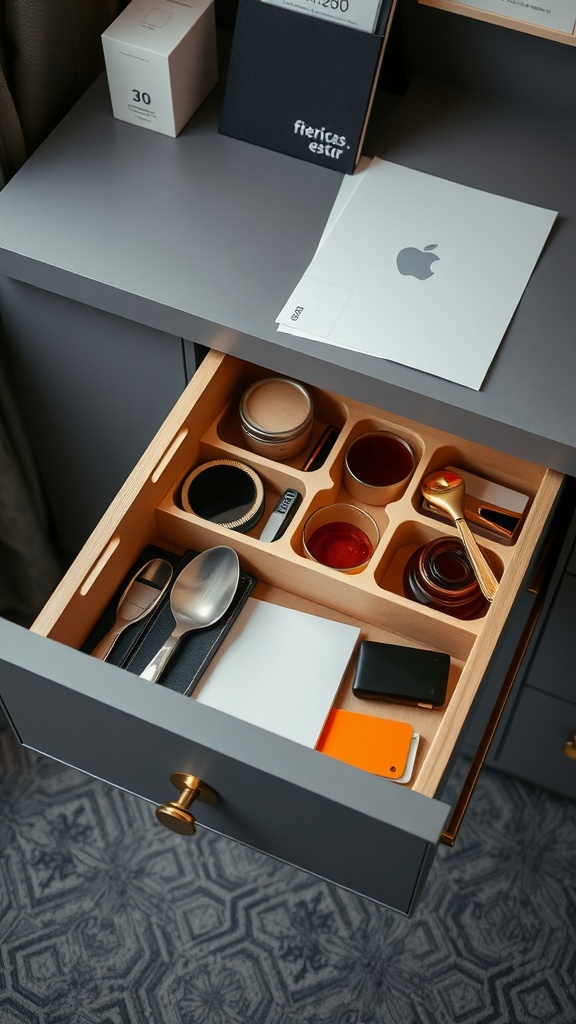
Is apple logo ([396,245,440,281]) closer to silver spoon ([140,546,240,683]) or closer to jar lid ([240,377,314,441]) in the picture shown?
jar lid ([240,377,314,441])

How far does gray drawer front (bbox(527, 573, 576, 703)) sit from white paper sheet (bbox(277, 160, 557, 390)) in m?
0.32

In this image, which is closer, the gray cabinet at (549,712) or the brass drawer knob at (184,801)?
the brass drawer knob at (184,801)

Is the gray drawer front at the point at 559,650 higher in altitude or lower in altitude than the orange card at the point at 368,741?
higher

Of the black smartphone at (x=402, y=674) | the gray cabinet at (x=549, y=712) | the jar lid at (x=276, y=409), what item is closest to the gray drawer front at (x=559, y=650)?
the gray cabinet at (x=549, y=712)

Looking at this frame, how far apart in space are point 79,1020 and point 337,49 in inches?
52.9

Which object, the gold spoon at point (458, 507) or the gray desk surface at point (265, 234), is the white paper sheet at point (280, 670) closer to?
the gold spoon at point (458, 507)

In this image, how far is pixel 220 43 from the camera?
4.28 feet

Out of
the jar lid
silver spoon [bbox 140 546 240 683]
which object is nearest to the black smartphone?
silver spoon [bbox 140 546 240 683]

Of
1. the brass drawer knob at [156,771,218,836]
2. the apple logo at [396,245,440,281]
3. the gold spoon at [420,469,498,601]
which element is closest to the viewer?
the brass drawer knob at [156,771,218,836]

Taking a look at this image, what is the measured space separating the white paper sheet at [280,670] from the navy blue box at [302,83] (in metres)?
0.55

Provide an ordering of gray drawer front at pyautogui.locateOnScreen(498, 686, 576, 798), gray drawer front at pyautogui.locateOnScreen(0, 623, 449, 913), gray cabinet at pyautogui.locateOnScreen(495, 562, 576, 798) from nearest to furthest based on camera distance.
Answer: gray drawer front at pyautogui.locateOnScreen(0, 623, 449, 913)
gray cabinet at pyautogui.locateOnScreen(495, 562, 576, 798)
gray drawer front at pyautogui.locateOnScreen(498, 686, 576, 798)

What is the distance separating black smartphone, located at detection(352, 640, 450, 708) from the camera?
3.22 ft

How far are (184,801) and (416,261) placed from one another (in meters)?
0.63

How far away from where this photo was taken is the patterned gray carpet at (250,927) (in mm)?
1450
